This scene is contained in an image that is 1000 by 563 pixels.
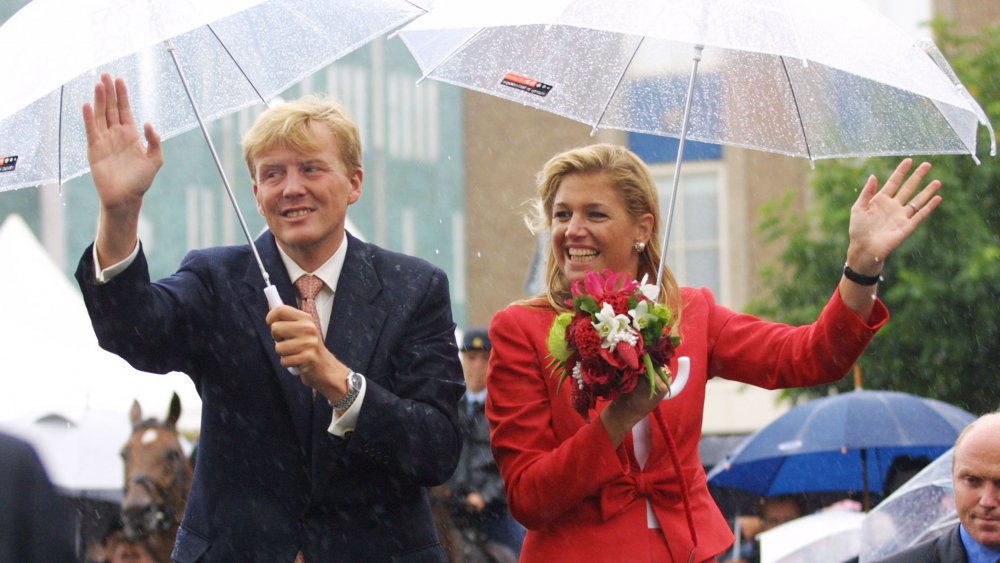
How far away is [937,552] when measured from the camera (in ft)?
19.4

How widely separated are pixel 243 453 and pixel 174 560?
0.35 m

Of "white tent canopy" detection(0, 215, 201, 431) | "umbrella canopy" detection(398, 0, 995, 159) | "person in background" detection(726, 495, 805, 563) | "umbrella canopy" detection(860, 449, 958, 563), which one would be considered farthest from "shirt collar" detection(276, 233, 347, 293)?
"person in background" detection(726, 495, 805, 563)

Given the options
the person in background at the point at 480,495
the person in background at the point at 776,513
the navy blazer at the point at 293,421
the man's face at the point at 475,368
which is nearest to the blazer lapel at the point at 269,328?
the navy blazer at the point at 293,421

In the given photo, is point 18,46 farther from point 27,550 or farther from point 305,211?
point 27,550

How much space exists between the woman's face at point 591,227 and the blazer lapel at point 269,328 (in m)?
0.82

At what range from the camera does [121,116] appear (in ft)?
14.8

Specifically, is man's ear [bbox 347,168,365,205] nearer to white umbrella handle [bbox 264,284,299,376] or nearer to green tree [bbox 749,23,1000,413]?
white umbrella handle [bbox 264,284,299,376]

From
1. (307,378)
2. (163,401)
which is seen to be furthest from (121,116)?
(163,401)

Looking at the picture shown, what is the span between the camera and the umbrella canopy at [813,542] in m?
8.41

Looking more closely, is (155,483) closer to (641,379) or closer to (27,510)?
(641,379)

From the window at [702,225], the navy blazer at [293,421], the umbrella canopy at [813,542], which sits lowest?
the window at [702,225]

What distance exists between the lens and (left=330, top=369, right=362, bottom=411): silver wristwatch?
4.57 metres

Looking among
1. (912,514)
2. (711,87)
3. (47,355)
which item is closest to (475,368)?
(47,355)

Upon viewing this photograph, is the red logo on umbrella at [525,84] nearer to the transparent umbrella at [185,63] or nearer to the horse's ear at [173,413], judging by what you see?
the transparent umbrella at [185,63]
